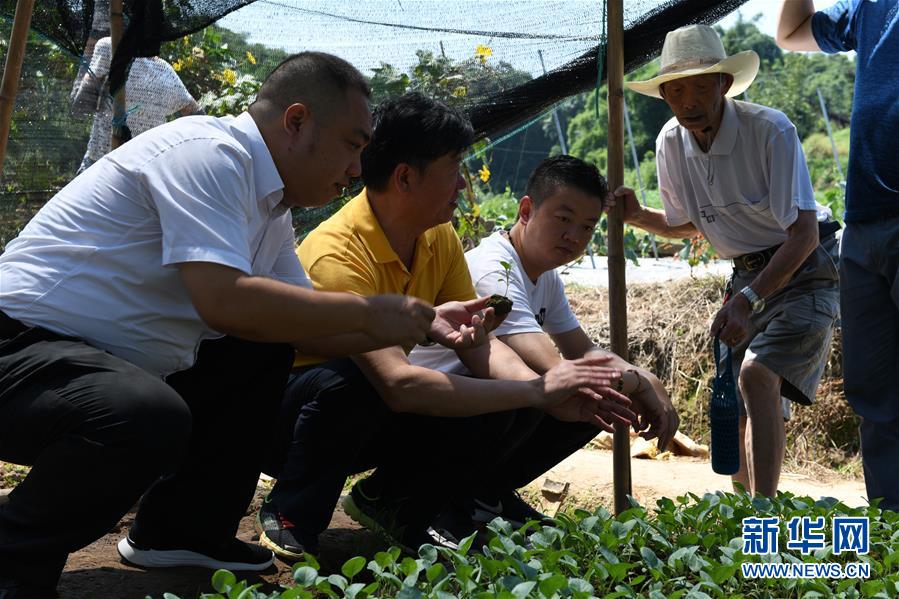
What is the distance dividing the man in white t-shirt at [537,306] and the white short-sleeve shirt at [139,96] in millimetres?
1550

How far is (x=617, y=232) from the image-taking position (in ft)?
12.2

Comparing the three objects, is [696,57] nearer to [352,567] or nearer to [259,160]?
[259,160]

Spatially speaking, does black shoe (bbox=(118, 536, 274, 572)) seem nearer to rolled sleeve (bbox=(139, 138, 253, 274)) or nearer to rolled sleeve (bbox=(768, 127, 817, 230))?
rolled sleeve (bbox=(139, 138, 253, 274))

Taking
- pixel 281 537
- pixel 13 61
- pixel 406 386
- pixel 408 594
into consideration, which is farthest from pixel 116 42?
pixel 408 594

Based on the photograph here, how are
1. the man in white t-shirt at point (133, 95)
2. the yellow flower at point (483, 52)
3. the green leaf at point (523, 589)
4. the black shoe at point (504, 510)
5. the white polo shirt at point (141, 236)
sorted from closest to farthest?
the green leaf at point (523, 589), the white polo shirt at point (141, 236), the black shoe at point (504, 510), the man in white t-shirt at point (133, 95), the yellow flower at point (483, 52)

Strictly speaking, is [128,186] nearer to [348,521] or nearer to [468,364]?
[468,364]

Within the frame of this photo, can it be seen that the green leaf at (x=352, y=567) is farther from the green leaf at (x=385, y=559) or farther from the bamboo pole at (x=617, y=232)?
the bamboo pole at (x=617, y=232)

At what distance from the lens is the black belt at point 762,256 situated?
4.05m

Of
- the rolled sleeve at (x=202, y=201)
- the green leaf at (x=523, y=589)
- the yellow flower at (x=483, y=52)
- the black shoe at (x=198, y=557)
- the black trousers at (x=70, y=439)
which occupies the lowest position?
the black shoe at (x=198, y=557)

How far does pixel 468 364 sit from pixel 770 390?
1438mm

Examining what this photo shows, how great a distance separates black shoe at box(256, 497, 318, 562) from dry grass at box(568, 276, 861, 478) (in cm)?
374

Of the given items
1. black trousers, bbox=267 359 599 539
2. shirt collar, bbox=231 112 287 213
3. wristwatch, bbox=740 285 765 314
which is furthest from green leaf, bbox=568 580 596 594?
wristwatch, bbox=740 285 765 314

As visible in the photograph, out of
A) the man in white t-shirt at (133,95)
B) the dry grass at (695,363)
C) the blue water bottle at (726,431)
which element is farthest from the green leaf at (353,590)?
the dry grass at (695,363)

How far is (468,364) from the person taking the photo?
10.9ft
